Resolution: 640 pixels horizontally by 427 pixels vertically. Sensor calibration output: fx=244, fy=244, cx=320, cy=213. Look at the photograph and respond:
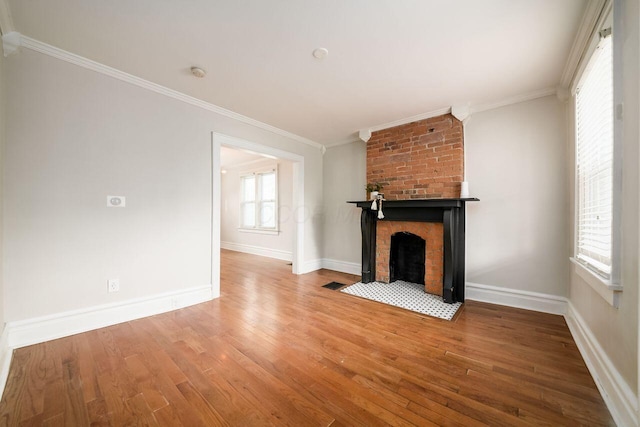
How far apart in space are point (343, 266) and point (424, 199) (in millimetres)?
1988

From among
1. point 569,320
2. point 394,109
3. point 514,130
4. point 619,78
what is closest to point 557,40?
point 619,78

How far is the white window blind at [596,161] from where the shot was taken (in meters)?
1.57

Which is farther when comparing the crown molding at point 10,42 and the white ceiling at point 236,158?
the white ceiling at point 236,158

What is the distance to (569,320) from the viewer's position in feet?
7.73

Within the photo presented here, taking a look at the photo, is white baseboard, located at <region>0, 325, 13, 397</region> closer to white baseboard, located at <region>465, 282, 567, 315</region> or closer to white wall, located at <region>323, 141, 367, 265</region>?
white wall, located at <region>323, 141, 367, 265</region>

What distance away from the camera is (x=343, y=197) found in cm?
450

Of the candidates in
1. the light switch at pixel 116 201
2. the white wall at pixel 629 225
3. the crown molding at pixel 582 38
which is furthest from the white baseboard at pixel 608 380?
the light switch at pixel 116 201

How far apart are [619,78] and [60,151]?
3958 millimetres

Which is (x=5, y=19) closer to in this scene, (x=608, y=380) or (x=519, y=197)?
(x=608, y=380)

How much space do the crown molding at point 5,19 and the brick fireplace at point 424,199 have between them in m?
3.66

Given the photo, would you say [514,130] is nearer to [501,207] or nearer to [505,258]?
[501,207]

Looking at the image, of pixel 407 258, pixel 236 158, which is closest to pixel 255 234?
pixel 236 158

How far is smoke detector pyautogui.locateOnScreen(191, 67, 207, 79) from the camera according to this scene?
2279 millimetres

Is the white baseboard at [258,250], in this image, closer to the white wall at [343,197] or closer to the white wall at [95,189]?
the white wall at [343,197]
